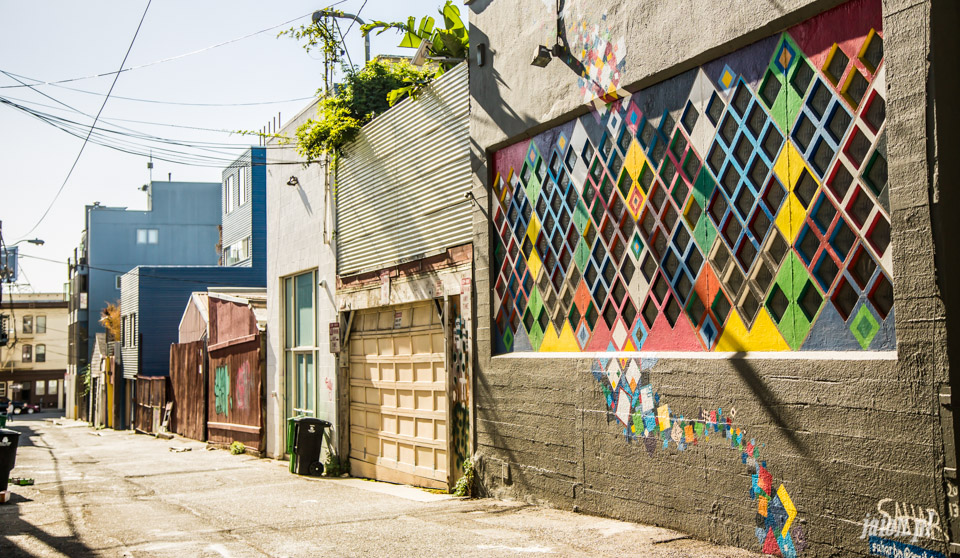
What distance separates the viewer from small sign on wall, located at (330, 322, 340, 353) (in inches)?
596

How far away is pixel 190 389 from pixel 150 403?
7.69 m

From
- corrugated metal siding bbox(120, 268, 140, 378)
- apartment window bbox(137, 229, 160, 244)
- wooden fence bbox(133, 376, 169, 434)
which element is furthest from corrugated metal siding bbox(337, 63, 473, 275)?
apartment window bbox(137, 229, 160, 244)

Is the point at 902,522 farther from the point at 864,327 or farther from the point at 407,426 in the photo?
the point at 407,426

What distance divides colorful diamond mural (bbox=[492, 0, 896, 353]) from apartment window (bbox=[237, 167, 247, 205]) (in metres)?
29.0

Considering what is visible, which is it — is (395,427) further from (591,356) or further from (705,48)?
(705,48)

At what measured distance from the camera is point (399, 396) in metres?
13.3

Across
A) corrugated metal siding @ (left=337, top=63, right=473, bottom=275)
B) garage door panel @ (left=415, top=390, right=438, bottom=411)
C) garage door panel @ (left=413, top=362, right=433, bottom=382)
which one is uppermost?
corrugated metal siding @ (left=337, top=63, right=473, bottom=275)

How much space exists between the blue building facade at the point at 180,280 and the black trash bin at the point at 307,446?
71.2 feet

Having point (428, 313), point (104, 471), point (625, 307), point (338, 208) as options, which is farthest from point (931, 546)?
point (104, 471)

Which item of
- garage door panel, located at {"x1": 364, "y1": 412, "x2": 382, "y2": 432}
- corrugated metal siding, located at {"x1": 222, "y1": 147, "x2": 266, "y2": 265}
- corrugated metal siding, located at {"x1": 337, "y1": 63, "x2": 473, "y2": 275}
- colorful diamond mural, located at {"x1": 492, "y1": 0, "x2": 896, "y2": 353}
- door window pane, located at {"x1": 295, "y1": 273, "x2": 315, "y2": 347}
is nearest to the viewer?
colorful diamond mural, located at {"x1": 492, "y1": 0, "x2": 896, "y2": 353}

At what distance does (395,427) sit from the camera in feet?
43.9

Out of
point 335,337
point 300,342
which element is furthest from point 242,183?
point 335,337

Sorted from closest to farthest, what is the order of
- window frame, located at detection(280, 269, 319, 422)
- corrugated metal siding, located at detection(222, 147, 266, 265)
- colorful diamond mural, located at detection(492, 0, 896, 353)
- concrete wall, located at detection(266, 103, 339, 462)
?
colorful diamond mural, located at detection(492, 0, 896, 353)
concrete wall, located at detection(266, 103, 339, 462)
window frame, located at detection(280, 269, 319, 422)
corrugated metal siding, located at detection(222, 147, 266, 265)
